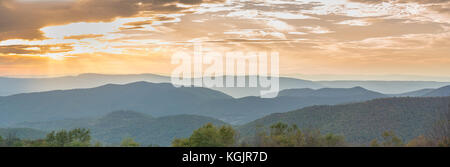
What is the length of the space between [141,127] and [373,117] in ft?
350

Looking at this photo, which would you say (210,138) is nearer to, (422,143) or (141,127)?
(422,143)

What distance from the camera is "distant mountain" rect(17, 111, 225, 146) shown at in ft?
465

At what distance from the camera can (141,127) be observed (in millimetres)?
160625

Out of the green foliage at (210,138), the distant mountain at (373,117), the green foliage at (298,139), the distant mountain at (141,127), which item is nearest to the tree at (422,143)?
the green foliage at (298,139)

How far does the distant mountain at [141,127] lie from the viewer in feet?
465

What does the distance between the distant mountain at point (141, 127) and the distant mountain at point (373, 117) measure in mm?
46906

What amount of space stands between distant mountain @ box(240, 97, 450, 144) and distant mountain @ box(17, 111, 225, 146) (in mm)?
46906

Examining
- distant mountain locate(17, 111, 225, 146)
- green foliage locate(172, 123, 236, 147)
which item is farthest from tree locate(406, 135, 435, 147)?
distant mountain locate(17, 111, 225, 146)

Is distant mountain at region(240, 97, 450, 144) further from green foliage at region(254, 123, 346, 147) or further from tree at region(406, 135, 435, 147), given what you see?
tree at region(406, 135, 435, 147)

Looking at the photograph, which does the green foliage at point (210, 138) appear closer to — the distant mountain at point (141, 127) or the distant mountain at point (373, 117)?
the distant mountain at point (373, 117)
